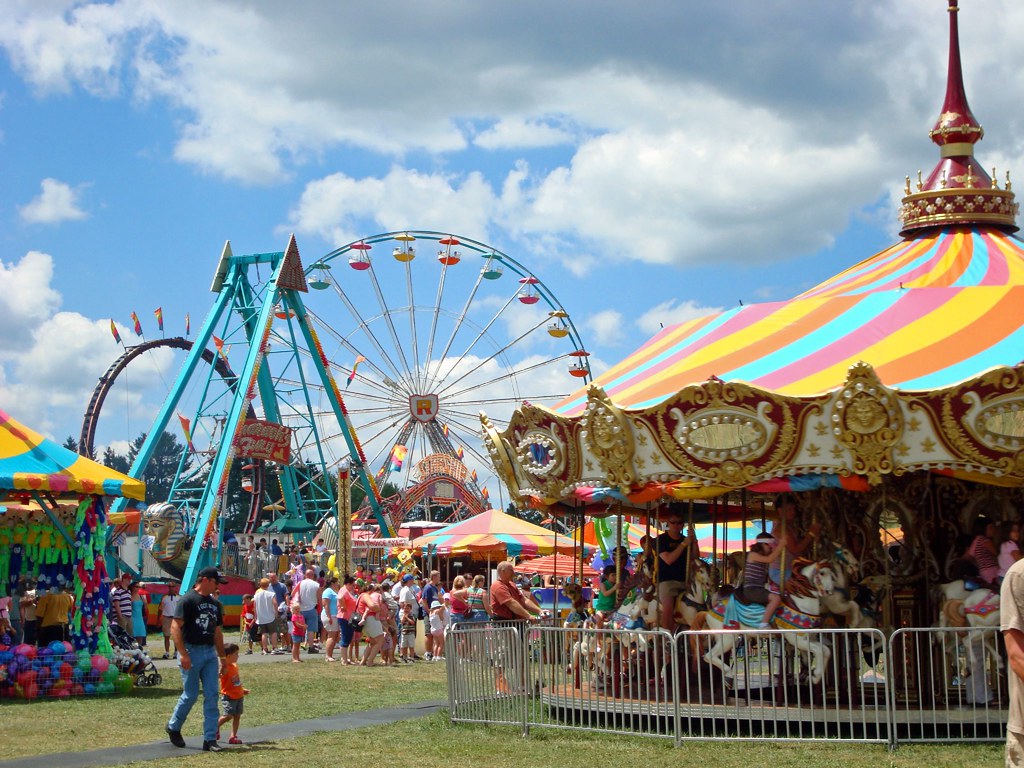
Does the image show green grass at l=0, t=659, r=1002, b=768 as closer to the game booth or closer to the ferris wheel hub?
the game booth

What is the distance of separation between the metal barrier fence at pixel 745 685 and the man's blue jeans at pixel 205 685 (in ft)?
7.01

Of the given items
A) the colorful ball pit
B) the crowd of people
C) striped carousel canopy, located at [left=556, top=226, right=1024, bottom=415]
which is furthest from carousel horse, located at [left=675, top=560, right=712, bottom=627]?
the colorful ball pit

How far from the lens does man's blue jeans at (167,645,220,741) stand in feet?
33.2

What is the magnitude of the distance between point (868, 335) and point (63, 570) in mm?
10129

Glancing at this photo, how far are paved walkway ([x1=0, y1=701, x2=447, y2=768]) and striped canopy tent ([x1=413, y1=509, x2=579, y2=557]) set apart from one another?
1240 cm

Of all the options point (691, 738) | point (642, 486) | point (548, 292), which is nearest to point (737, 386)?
point (642, 486)

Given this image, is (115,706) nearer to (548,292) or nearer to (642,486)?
(642,486)

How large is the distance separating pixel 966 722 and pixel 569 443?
406 cm

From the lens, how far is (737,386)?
1080 cm

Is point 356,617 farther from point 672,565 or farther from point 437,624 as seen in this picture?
point 672,565

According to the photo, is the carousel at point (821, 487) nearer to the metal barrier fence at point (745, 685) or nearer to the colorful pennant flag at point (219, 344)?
the metal barrier fence at point (745, 685)

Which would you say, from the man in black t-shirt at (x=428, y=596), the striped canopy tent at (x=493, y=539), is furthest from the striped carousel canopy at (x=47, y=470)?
the striped canopy tent at (x=493, y=539)

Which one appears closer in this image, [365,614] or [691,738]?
[691,738]

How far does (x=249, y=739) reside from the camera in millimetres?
10844
